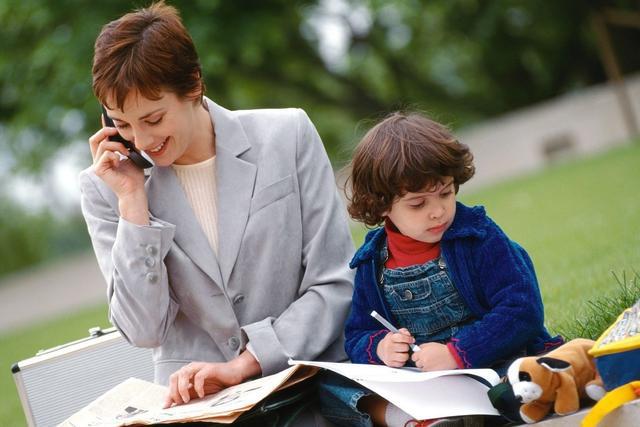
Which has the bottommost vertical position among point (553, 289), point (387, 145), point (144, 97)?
point (553, 289)

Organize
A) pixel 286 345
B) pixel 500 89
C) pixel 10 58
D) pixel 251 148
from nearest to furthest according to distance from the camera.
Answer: pixel 286 345 < pixel 251 148 < pixel 10 58 < pixel 500 89

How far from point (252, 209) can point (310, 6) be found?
51.7 ft

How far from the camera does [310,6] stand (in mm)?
18734

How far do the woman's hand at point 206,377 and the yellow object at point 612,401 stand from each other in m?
1.10

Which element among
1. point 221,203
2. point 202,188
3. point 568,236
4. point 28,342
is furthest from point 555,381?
point 28,342

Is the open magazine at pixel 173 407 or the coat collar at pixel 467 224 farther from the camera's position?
the coat collar at pixel 467 224

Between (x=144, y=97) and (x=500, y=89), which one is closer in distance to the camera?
(x=144, y=97)

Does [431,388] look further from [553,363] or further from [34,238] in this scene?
[34,238]

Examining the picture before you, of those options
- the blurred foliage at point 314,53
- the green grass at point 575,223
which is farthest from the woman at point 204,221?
the blurred foliage at point 314,53

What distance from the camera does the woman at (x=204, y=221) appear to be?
10.5 ft

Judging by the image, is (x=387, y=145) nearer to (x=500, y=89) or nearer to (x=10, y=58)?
(x=10, y=58)

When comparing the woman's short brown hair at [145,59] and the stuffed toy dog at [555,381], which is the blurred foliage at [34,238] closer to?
the woman's short brown hair at [145,59]

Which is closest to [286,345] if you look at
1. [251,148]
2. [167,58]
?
[251,148]

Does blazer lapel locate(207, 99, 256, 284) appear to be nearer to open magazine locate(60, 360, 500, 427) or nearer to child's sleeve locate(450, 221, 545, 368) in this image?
open magazine locate(60, 360, 500, 427)
